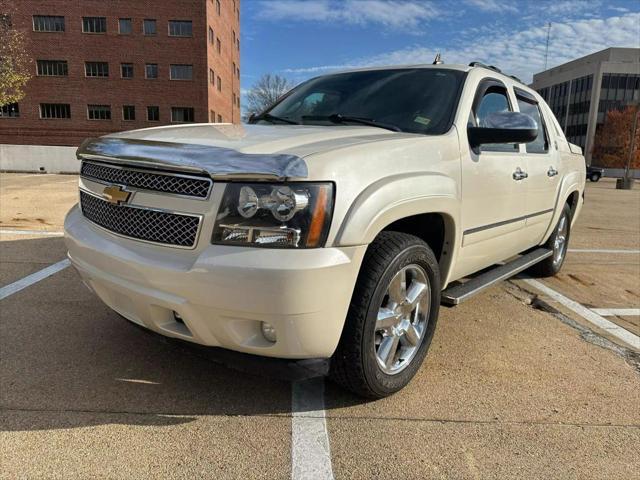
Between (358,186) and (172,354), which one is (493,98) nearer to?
(358,186)

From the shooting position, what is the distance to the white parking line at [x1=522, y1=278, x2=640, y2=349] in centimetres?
377

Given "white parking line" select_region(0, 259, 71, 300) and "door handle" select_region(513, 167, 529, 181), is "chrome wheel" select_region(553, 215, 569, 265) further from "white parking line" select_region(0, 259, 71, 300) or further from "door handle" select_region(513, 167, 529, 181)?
"white parking line" select_region(0, 259, 71, 300)

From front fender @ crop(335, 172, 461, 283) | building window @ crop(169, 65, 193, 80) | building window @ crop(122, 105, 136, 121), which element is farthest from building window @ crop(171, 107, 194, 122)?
front fender @ crop(335, 172, 461, 283)

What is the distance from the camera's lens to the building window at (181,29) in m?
41.5

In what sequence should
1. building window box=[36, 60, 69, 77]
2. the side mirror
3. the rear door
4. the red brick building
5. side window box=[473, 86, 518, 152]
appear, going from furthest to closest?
building window box=[36, 60, 69, 77] → the red brick building → the rear door → side window box=[473, 86, 518, 152] → the side mirror

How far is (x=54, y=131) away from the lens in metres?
41.6

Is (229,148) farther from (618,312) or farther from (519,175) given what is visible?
(618,312)

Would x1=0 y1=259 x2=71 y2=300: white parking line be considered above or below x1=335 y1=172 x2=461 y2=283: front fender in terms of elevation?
below

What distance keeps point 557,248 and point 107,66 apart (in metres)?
44.2

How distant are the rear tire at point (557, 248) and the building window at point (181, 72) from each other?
41.8 metres

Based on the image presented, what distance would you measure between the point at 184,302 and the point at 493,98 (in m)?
2.82

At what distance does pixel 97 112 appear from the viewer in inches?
1652

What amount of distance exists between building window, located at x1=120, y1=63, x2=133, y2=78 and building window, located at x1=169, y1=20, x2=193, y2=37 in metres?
4.41

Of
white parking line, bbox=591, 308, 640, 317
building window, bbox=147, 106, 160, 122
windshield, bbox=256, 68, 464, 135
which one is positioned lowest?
white parking line, bbox=591, 308, 640, 317
